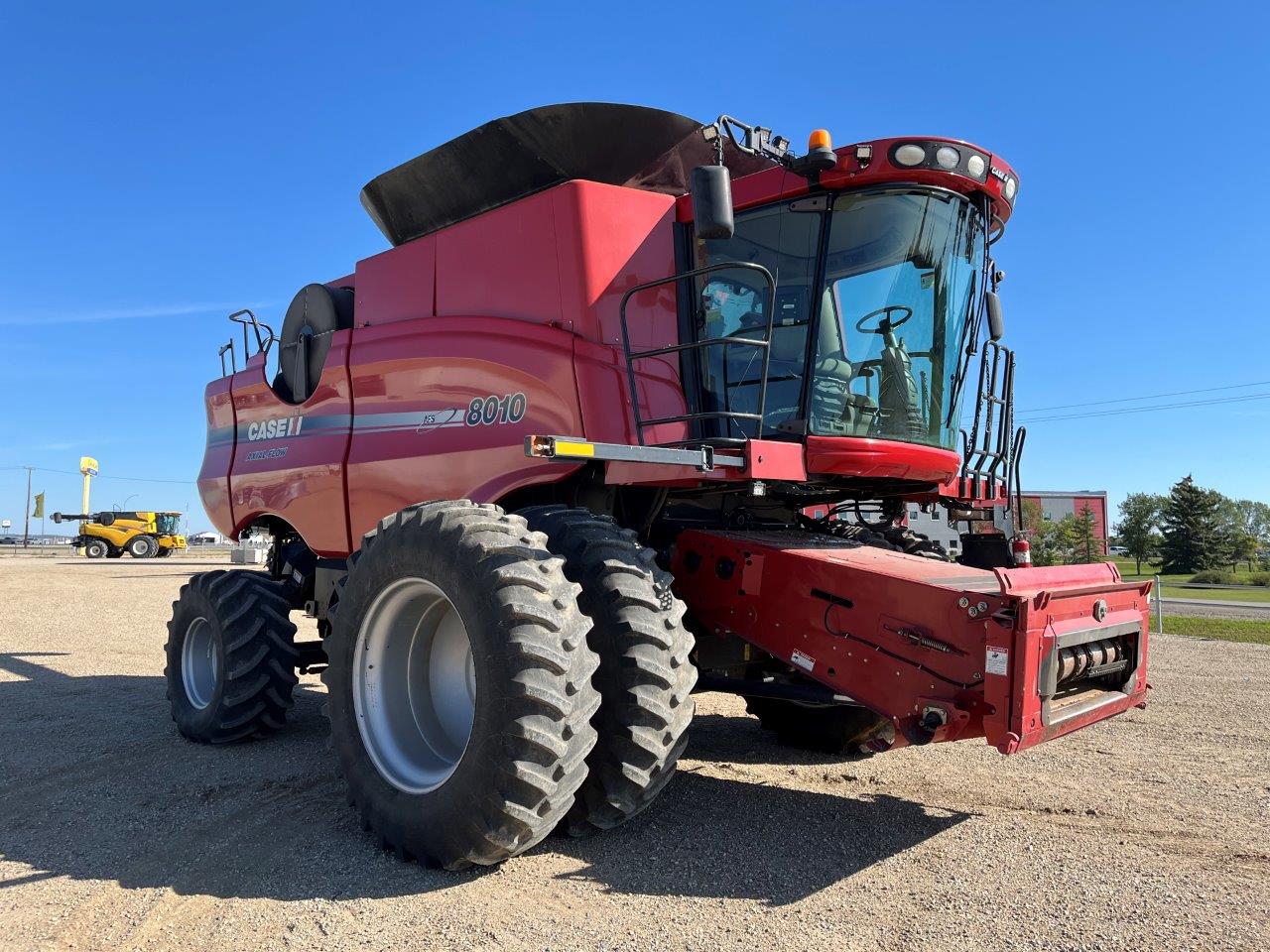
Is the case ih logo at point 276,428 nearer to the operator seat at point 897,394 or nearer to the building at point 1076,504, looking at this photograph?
the operator seat at point 897,394

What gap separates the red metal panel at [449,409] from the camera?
4.91 m

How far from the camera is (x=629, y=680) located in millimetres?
3754

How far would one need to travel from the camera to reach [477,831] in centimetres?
351

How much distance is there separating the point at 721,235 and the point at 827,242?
2.87 ft

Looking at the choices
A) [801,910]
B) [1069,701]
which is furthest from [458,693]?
[1069,701]

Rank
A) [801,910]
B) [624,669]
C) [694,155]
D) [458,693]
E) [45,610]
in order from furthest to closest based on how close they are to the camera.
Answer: [45,610] → [694,155] → [458,693] → [624,669] → [801,910]

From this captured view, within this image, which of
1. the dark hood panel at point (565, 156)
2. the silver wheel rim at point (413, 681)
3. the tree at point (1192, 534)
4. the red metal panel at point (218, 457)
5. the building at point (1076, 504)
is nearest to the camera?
the silver wheel rim at point (413, 681)

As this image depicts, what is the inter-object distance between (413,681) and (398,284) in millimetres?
2791

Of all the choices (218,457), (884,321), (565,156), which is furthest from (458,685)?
(218,457)

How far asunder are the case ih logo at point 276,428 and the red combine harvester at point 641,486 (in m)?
0.07

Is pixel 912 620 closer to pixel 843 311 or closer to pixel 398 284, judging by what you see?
pixel 843 311

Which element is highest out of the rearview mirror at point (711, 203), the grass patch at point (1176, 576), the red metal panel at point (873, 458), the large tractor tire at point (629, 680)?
the rearview mirror at point (711, 203)

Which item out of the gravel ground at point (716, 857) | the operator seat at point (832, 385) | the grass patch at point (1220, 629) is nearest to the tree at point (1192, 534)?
the grass patch at point (1220, 629)

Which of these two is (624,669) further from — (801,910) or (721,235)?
(721,235)
